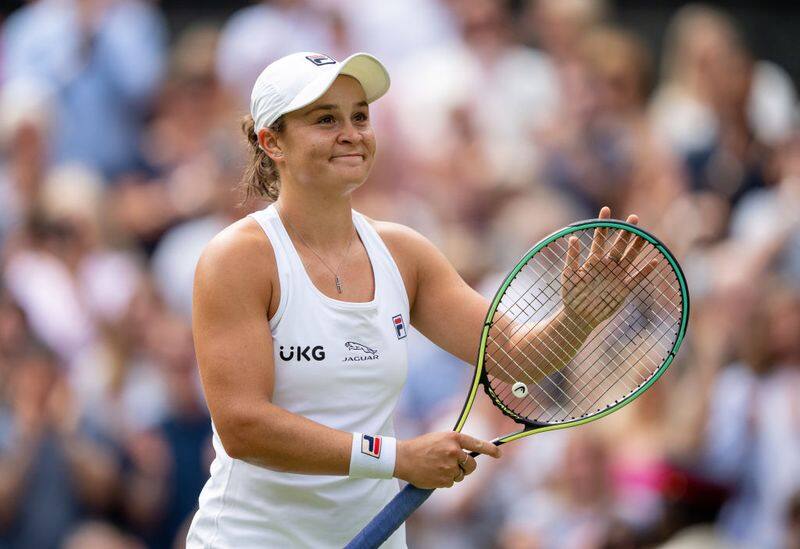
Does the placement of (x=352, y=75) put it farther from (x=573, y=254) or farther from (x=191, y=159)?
(x=191, y=159)

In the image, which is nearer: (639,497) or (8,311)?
(639,497)

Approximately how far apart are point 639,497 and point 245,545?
3.05 metres

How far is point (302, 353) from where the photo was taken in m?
3.34

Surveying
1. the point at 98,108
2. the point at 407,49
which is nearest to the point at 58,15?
the point at 98,108

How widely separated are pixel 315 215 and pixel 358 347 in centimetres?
37

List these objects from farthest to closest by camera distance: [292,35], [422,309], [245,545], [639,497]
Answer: [292,35]
[639,497]
[422,309]
[245,545]

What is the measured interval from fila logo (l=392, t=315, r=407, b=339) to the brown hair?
50 centimetres

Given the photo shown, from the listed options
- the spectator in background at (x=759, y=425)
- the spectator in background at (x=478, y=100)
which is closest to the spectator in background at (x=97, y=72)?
the spectator in background at (x=478, y=100)

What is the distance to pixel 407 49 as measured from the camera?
809 centimetres

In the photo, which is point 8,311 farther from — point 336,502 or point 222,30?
point 336,502

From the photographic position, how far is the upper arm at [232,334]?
3.25m

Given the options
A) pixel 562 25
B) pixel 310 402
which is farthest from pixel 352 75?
pixel 562 25

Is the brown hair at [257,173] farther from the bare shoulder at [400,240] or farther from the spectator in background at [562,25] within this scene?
the spectator in background at [562,25]

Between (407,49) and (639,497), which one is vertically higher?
(407,49)
